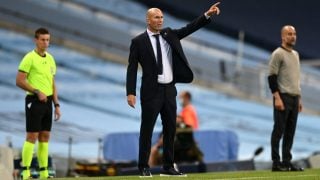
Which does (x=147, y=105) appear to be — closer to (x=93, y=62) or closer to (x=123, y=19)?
(x=93, y=62)

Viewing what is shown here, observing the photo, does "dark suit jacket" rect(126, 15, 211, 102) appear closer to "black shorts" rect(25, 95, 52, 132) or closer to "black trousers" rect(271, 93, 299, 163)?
"black shorts" rect(25, 95, 52, 132)

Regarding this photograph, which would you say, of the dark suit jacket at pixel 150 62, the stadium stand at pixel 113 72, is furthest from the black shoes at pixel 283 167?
the stadium stand at pixel 113 72

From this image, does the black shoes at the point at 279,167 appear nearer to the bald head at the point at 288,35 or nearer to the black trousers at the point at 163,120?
the bald head at the point at 288,35

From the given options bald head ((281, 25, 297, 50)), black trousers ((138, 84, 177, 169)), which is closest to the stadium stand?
bald head ((281, 25, 297, 50))

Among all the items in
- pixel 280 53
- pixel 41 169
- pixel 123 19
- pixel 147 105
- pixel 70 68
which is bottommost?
pixel 41 169

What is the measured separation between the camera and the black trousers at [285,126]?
9625 millimetres

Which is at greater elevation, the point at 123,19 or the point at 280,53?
the point at 123,19

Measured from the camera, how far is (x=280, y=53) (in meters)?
9.63

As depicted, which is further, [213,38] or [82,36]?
[213,38]

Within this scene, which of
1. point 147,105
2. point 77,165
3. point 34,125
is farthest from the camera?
point 77,165

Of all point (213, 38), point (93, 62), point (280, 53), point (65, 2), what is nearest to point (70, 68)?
point (93, 62)

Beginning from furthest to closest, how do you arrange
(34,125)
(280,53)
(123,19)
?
1. (123,19)
2. (280,53)
3. (34,125)

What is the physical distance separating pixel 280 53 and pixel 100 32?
43.7 ft

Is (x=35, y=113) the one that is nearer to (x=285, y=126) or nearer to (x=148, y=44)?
(x=148, y=44)
